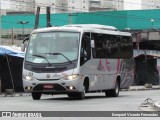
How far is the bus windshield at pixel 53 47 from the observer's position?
73.3 feet

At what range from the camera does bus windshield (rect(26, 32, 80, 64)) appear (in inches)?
879

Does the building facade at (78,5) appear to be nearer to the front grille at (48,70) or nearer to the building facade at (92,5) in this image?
the building facade at (92,5)

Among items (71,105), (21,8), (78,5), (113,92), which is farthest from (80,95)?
(21,8)

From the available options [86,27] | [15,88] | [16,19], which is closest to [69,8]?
[16,19]

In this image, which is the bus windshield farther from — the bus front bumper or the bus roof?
the bus front bumper

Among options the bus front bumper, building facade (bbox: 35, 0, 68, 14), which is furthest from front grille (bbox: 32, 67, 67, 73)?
building facade (bbox: 35, 0, 68, 14)

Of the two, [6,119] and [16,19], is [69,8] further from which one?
[6,119]

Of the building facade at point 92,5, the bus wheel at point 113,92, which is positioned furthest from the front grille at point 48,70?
the building facade at point 92,5

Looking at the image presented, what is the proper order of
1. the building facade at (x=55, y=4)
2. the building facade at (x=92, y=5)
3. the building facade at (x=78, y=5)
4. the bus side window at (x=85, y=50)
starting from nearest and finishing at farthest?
the bus side window at (x=85, y=50) → the building facade at (x=55, y=4) → the building facade at (x=78, y=5) → the building facade at (x=92, y=5)

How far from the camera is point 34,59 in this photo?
2261 cm

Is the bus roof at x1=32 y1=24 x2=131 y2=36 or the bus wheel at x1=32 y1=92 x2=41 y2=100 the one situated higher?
the bus roof at x1=32 y1=24 x2=131 y2=36

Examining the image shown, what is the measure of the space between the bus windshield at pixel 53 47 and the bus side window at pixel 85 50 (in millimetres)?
367

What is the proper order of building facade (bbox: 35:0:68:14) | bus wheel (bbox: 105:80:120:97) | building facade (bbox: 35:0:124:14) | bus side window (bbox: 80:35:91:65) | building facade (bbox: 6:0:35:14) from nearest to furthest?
bus side window (bbox: 80:35:91:65)
bus wheel (bbox: 105:80:120:97)
building facade (bbox: 6:0:35:14)
building facade (bbox: 35:0:68:14)
building facade (bbox: 35:0:124:14)

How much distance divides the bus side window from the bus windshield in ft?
1.20
